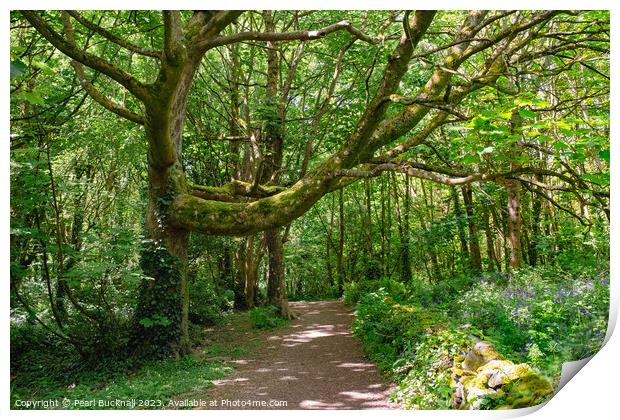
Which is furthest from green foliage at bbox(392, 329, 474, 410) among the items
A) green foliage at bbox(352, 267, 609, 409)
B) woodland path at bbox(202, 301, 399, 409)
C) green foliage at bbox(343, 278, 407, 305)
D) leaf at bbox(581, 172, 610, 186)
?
green foliage at bbox(343, 278, 407, 305)

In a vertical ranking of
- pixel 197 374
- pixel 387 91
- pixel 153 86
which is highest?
pixel 153 86

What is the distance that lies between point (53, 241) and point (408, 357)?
17.9 feet

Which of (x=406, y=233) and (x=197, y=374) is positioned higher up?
(x=406, y=233)

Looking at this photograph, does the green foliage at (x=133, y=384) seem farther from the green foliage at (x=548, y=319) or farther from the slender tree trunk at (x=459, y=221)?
the slender tree trunk at (x=459, y=221)

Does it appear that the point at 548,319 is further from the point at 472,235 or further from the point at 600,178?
the point at 472,235

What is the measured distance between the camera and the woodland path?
468 cm

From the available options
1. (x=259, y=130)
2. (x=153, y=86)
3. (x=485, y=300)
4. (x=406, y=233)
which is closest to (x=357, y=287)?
(x=406, y=233)

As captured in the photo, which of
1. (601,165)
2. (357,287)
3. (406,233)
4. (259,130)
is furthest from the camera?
(406,233)

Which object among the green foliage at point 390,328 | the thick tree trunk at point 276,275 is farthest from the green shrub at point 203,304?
the green foliage at point 390,328

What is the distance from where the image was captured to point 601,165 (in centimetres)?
495

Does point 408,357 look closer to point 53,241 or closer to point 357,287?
point 53,241

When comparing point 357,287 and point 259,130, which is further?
point 357,287

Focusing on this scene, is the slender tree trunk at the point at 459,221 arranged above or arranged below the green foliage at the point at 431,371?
above

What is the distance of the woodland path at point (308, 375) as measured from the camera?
15.4 feet
